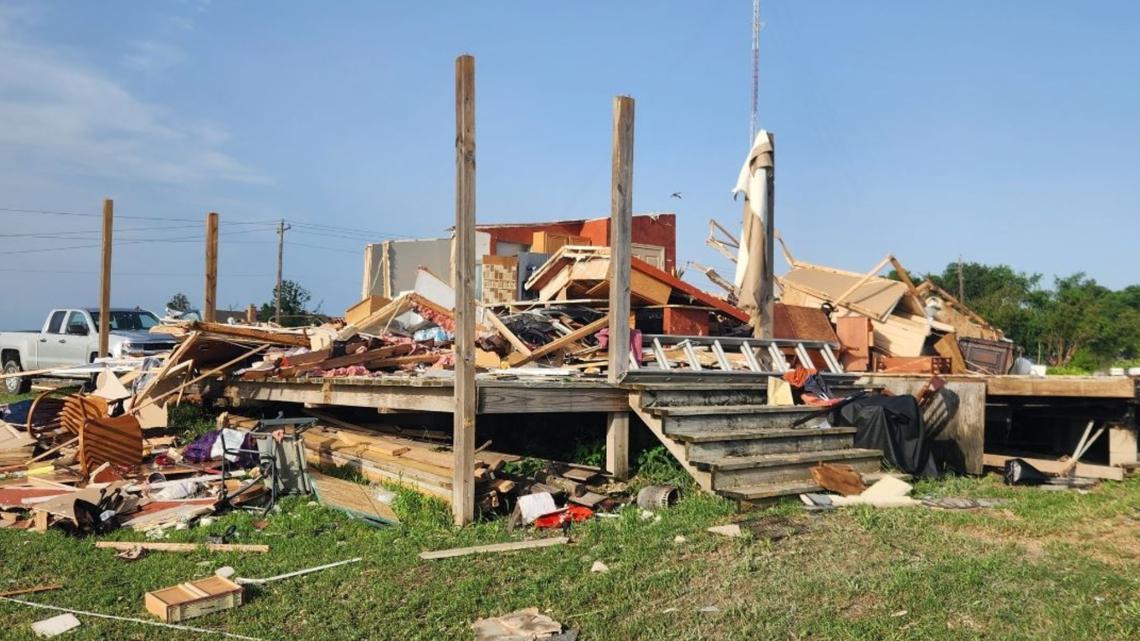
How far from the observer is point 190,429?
38.4 feet

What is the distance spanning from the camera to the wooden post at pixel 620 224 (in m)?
7.42

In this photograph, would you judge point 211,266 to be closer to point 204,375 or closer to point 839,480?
point 204,375

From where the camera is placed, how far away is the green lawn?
419 centimetres

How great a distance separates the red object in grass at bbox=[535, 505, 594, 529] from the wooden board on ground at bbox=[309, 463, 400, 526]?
1.23m

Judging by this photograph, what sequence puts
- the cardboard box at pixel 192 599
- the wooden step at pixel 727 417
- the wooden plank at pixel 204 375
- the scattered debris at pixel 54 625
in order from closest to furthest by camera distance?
the scattered debris at pixel 54 625 < the cardboard box at pixel 192 599 < the wooden step at pixel 727 417 < the wooden plank at pixel 204 375

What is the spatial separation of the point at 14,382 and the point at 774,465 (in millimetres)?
17280

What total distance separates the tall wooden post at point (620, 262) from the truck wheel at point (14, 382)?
47.2 feet

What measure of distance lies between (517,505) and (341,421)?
495 centimetres

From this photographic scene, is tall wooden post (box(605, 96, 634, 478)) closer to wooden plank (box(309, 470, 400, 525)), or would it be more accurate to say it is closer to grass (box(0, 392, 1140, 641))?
grass (box(0, 392, 1140, 641))

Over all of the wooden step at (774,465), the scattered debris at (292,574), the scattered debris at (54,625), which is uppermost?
the wooden step at (774,465)

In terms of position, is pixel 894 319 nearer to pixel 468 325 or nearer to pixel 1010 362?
pixel 1010 362

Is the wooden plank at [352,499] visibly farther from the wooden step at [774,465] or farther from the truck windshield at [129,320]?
the truck windshield at [129,320]

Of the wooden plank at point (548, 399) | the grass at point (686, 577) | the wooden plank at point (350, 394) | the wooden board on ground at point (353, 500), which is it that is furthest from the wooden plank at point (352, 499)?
the wooden plank at point (548, 399)

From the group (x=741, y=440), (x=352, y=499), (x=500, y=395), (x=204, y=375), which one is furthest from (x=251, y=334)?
(x=741, y=440)
